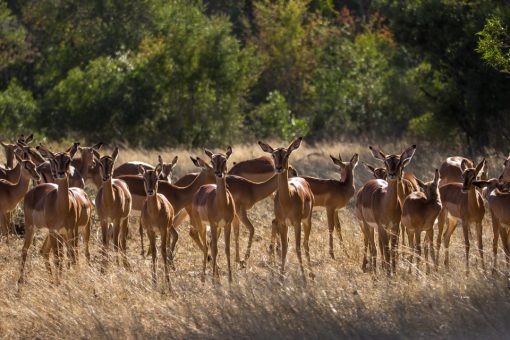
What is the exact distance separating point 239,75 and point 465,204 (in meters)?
20.3

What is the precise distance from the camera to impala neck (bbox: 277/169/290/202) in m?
13.1

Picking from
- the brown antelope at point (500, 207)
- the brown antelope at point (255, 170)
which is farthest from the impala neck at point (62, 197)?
the brown antelope at point (255, 170)

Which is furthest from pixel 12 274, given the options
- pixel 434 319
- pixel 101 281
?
pixel 434 319

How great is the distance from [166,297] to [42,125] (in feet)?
75.7

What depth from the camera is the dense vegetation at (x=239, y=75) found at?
2380 cm

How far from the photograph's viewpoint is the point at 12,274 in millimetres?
12984

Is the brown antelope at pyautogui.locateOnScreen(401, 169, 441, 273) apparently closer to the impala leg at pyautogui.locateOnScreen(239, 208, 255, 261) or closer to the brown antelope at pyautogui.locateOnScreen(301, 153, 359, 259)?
the brown antelope at pyautogui.locateOnScreen(301, 153, 359, 259)

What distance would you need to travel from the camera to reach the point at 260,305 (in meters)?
9.66

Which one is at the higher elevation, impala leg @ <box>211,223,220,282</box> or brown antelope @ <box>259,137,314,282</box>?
brown antelope @ <box>259,137,314,282</box>

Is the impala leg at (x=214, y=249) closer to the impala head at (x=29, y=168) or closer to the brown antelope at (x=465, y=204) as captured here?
the brown antelope at (x=465, y=204)

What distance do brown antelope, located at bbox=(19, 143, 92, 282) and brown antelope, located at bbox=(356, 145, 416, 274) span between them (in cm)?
360

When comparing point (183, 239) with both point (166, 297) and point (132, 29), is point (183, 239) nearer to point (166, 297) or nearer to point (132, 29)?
point (166, 297)

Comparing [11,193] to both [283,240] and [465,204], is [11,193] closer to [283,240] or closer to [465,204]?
[283,240]

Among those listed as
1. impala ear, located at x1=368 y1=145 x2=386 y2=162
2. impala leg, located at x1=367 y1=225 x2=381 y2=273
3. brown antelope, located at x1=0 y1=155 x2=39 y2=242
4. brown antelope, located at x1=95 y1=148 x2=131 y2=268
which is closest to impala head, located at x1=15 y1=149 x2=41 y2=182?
brown antelope, located at x1=0 y1=155 x2=39 y2=242
